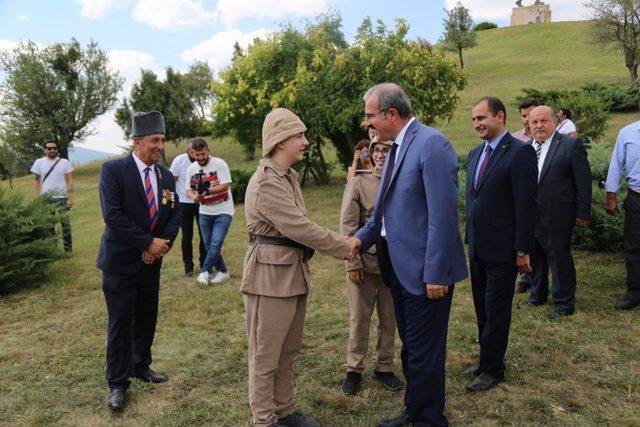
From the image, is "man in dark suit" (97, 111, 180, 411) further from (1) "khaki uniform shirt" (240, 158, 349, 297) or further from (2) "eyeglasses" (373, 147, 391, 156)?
(2) "eyeglasses" (373, 147, 391, 156)

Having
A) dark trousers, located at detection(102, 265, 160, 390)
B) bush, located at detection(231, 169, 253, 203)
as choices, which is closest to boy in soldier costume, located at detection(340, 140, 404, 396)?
dark trousers, located at detection(102, 265, 160, 390)

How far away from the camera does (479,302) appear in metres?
4.12

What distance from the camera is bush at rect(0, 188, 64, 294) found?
23.7 feet

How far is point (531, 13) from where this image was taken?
67062 millimetres

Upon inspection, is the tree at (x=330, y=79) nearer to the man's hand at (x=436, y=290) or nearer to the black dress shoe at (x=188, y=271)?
the black dress shoe at (x=188, y=271)

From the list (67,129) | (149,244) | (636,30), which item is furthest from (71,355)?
(636,30)

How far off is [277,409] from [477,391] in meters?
1.52

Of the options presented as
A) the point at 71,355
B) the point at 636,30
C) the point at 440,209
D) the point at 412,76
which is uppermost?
the point at 636,30

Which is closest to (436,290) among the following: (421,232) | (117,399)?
(421,232)

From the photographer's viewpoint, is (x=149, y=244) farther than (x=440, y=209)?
Yes

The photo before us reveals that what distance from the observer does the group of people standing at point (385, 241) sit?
10.2 feet

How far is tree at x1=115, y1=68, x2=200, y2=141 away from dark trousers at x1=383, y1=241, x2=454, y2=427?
28837mm

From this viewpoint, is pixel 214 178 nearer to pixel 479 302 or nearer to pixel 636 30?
pixel 479 302

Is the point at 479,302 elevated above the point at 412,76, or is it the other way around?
the point at 412,76
